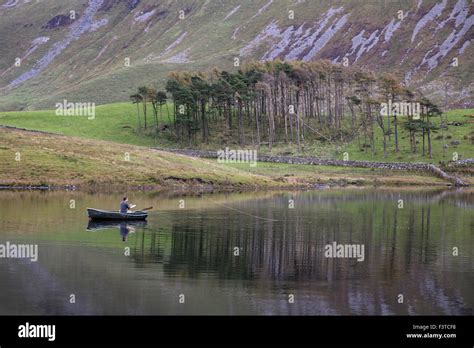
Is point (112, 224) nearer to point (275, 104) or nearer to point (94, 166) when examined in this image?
Answer: point (94, 166)

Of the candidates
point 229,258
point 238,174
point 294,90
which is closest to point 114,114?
point 294,90

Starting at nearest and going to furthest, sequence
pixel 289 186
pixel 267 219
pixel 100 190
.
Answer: pixel 267 219, pixel 100 190, pixel 289 186

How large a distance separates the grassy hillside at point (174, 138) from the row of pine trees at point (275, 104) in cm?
190

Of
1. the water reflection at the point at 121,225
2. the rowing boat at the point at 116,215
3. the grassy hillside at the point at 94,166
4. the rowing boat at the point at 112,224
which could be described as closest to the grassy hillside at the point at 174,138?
the grassy hillside at the point at 94,166

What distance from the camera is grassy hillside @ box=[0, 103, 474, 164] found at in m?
133

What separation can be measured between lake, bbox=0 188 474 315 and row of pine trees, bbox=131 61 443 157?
70093 mm

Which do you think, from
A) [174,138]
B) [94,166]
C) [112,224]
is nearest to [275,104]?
[174,138]

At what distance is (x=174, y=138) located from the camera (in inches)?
6063

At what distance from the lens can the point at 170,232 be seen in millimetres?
56625

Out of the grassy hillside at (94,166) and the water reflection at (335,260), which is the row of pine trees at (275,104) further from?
the water reflection at (335,260)

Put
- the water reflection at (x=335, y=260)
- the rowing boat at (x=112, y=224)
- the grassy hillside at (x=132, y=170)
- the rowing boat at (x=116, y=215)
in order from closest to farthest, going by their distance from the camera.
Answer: the water reflection at (x=335, y=260) < the rowing boat at (x=112, y=224) < the rowing boat at (x=116, y=215) < the grassy hillside at (x=132, y=170)

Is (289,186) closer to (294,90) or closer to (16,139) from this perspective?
(16,139)

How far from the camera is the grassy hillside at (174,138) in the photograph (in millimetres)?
133250
